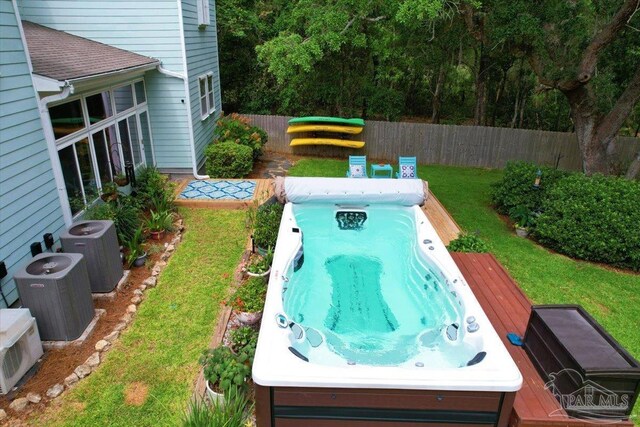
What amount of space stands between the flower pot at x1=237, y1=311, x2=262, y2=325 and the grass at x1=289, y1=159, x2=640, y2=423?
3.90 metres

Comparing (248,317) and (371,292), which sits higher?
(248,317)

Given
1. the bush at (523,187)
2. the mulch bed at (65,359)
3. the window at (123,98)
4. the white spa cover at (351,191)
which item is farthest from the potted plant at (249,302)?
the bush at (523,187)

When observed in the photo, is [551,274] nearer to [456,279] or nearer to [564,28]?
[456,279]

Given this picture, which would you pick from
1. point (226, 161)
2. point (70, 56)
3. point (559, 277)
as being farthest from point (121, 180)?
point (559, 277)

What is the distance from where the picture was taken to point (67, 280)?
13.9 feet

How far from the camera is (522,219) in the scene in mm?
8141

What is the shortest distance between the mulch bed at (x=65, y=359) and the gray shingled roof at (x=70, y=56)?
2.99 m

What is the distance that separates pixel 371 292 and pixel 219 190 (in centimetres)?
442

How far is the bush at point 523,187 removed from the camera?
833 cm

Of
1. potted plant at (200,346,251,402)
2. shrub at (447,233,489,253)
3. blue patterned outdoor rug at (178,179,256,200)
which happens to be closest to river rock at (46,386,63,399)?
potted plant at (200,346,251,402)

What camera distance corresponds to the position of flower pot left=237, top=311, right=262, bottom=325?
15.2 ft

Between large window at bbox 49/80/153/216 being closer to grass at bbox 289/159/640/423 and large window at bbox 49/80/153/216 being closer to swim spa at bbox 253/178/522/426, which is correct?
swim spa at bbox 253/178/522/426

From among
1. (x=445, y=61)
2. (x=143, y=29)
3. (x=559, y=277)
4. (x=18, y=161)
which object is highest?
(x=143, y=29)

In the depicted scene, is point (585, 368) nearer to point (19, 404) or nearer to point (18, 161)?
point (19, 404)
